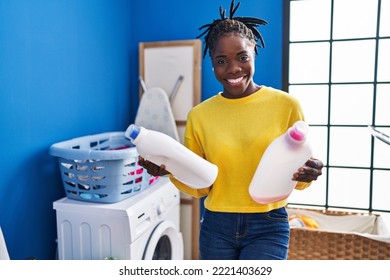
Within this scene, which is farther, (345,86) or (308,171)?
(345,86)

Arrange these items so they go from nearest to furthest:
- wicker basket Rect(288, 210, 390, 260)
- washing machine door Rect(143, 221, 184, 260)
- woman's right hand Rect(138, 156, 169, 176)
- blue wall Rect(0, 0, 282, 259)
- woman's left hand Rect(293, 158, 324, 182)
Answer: woman's left hand Rect(293, 158, 324, 182)
woman's right hand Rect(138, 156, 169, 176)
blue wall Rect(0, 0, 282, 259)
wicker basket Rect(288, 210, 390, 260)
washing machine door Rect(143, 221, 184, 260)

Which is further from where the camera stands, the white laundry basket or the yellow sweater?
the white laundry basket

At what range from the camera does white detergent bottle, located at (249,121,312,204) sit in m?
0.71

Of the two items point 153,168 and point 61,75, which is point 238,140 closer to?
point 153,168

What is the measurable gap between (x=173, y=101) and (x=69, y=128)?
2.32ft

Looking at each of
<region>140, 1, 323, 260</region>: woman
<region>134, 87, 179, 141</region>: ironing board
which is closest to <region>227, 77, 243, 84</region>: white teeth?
<region>140, 1, 323, 260</region>: woman

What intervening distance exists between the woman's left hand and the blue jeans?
0.49 ft

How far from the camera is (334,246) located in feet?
5.46

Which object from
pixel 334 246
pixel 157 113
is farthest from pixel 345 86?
pixel 157 113

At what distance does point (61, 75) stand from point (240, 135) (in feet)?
3.99

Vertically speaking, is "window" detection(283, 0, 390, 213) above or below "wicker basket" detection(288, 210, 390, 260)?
above

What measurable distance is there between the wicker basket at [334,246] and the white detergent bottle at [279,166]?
3.48 feet

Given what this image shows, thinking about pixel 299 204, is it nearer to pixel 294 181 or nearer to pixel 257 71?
pixel 257 71

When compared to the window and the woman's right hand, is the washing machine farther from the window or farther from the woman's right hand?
the window
